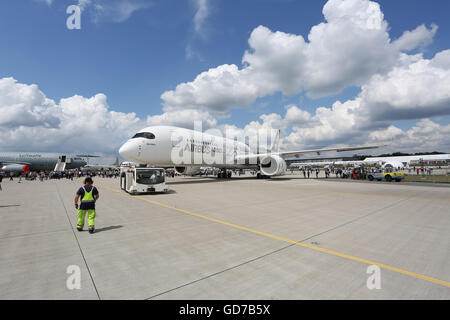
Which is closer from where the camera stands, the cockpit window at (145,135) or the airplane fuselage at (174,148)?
the airplane fuselage at (174,148)

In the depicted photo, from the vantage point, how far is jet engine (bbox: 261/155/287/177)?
26.2m

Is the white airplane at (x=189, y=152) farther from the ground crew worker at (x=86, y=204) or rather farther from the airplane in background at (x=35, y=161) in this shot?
the airplane in background at (x=35, y=161)

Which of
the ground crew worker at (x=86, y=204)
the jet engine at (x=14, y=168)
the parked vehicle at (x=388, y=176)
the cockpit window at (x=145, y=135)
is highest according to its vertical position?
the cockpit window at (x=145, y=135)

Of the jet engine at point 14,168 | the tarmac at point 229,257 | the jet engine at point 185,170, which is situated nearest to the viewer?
the tarmac at point 229,257

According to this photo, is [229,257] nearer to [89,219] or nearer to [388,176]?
[89,219]

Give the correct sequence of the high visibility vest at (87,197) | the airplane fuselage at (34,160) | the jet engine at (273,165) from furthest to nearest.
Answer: the airplane fuselage at (34,160), the jet engine at (273,165), the high visibility vest at (87,197)

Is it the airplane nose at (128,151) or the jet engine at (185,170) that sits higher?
the airplane nose at (128,151)

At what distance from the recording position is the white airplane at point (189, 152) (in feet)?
57.2

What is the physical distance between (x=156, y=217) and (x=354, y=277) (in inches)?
244

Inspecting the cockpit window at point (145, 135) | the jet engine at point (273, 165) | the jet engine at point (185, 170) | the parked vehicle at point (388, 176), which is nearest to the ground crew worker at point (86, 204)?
the cockpit window at point (145, 135)

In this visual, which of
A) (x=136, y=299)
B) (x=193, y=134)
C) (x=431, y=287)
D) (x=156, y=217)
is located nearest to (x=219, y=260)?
(x=136, y=299)

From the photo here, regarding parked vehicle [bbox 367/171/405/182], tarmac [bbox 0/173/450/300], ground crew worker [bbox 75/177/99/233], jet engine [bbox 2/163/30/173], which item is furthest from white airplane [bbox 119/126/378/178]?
jet engine [bbox 2/163/30/173]

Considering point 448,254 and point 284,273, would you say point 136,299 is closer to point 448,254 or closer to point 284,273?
point 284,273
